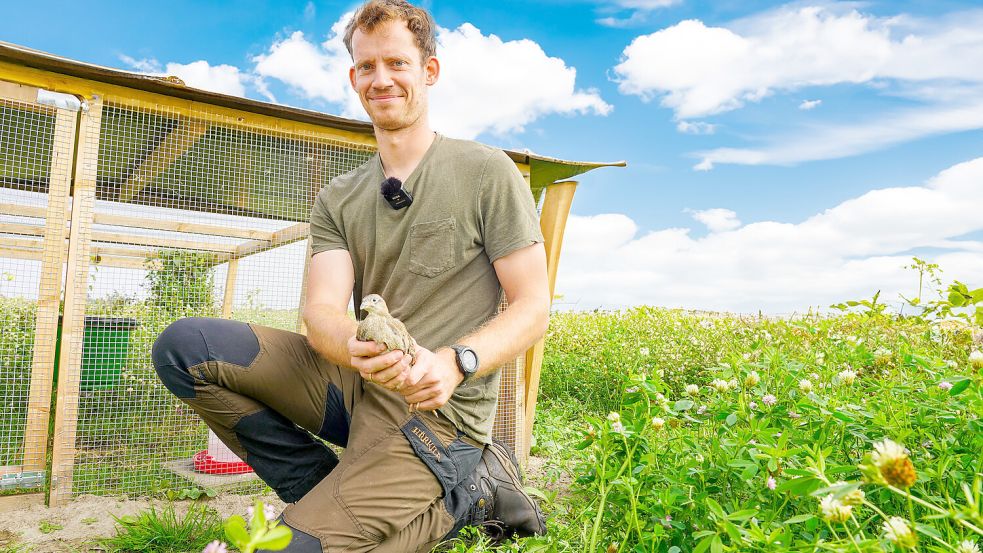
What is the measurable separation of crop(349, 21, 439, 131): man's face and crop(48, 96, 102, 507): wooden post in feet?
4.78

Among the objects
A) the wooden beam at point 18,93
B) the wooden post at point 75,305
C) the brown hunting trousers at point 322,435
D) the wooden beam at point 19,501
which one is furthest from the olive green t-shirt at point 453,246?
A: the wooden beam at point 19,501

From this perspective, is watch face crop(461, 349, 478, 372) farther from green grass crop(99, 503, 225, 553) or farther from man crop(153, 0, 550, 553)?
green grass crop(99, 503, 225, 553)

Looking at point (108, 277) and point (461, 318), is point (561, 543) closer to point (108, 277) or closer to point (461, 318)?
point (461, 318)

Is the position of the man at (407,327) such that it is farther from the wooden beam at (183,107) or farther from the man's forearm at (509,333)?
the wooden beam at (183,107)

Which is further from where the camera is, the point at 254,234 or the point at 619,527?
the point at 254,234

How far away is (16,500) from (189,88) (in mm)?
1998

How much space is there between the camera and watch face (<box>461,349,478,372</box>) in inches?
74.3

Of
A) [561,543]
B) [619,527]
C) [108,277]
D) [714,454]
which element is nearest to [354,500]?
[561,543]

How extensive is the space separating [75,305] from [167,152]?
101 centimetres

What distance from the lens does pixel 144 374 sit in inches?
149

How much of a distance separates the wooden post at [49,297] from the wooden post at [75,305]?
0.05 meters

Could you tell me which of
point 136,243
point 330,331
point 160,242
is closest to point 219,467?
point 330,331

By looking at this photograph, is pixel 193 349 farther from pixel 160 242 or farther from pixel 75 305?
pixel 160 242

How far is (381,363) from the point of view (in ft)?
5.53
